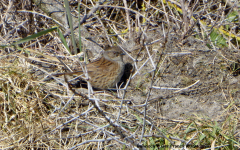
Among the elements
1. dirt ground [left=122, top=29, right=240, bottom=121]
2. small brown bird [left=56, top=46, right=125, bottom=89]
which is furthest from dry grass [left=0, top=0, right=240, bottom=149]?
small brown bird [left=56, top=46, right=125, bottom=89]

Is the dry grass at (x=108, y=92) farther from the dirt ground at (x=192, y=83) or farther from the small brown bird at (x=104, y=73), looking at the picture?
the small brown bird at (x=104, y=73)

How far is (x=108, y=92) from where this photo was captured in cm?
447

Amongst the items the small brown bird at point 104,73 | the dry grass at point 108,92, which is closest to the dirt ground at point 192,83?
the dry grass at point 108,92

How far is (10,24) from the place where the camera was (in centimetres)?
561

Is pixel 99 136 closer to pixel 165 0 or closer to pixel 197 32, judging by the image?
pixel 197 32

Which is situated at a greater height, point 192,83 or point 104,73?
point 104,73

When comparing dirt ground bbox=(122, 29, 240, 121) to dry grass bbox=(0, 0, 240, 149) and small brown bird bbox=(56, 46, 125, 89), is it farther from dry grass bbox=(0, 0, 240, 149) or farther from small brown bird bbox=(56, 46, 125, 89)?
small brown bird bbox=(56, 46, 125, 89)

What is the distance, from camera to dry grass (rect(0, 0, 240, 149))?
3.38m

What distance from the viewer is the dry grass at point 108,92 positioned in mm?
3385

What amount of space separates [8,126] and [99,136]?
134cm

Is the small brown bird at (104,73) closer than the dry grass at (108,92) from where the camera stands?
No

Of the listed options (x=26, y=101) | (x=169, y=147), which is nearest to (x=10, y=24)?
(x=26, y=101)

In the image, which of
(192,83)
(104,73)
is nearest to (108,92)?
(104,73)

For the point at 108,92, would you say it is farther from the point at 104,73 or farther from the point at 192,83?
the point at 192,83
